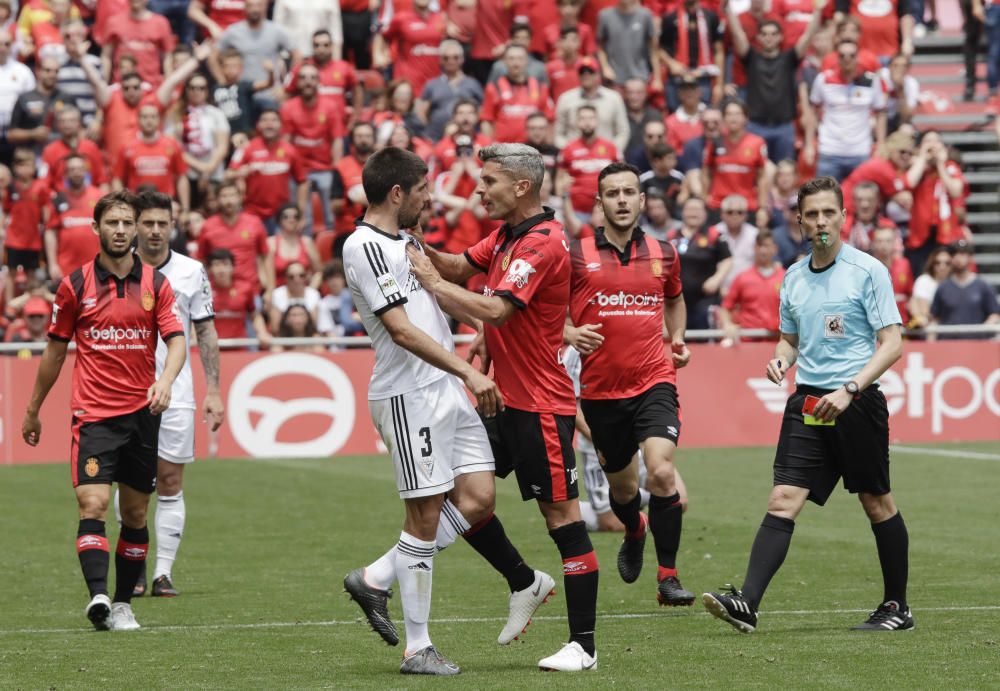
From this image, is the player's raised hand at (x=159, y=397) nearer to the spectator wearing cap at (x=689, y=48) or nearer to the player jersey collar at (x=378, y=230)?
the player jersey collar at (x=378, y=230)

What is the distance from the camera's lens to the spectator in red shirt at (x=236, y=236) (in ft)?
63.2

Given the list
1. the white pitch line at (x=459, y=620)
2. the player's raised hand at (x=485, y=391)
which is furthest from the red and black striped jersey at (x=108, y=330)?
the player's raised hand at (x=485, y=391)

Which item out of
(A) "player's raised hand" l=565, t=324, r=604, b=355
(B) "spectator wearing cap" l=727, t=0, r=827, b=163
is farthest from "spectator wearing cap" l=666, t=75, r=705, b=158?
(A) "player's raised hand" l=565, t=324, r=604, b=355

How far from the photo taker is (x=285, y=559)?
12016 millimetres

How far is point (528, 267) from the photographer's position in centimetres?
762

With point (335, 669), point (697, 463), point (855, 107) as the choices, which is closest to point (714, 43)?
point (855, 107)

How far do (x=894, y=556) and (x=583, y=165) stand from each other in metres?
12.2

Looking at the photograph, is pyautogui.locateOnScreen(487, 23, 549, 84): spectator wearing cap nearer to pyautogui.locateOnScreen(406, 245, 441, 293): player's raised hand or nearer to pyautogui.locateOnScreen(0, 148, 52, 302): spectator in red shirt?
pyautogui.locateOnScreen(0, 148, 52, 302): spectator in red shirt

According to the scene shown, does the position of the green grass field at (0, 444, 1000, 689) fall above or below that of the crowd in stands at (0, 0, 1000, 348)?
below

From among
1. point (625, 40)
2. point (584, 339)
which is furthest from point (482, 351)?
point (625, 40)

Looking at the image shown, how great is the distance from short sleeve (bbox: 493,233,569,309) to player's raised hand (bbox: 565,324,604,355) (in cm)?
106

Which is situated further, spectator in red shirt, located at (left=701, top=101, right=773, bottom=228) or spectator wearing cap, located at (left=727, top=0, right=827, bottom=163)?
spectator wearing cap, located at (left=727, top=0, right=827, bottom=163)

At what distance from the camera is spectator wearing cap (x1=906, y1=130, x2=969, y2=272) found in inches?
846

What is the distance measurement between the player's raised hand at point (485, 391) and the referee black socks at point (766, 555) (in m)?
1.89
